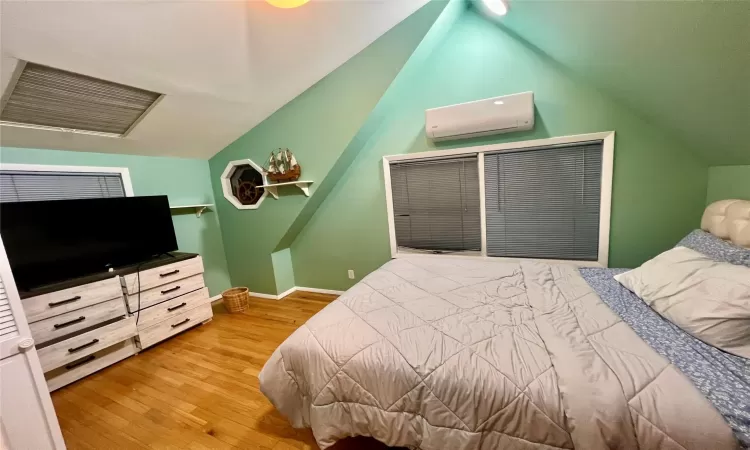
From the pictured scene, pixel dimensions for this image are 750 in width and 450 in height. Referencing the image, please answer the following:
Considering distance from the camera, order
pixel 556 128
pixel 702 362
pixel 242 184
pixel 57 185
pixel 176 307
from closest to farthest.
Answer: pixel 702 362
pixel 556 128
pixel 57 185
pixel 176 307
pixel 242 184

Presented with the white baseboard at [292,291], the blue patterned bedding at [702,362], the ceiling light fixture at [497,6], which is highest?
the ceiling light fixture at [497,6]

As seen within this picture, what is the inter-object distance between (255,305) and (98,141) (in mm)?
2183

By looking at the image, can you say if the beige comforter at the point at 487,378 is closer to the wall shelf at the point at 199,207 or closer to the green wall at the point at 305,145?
the green wall at the point at 305,145

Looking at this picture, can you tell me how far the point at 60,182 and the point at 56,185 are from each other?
0.12 ft

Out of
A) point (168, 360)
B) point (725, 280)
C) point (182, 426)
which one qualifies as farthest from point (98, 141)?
point (725, 280)

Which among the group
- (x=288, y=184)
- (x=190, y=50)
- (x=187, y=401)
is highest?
(x=190, y=50)

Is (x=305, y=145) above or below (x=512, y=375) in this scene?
above

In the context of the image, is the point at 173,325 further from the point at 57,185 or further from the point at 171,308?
the point at 57,185

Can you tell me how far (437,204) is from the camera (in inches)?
113

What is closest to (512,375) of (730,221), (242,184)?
(730,221)

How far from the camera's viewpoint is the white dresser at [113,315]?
2.01 m

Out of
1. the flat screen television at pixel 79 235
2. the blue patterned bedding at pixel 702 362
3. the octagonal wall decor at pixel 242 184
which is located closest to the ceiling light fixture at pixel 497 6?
the blue patterned bedding at pixel 702 362

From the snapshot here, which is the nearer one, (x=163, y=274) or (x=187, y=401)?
(x=187, y=401)

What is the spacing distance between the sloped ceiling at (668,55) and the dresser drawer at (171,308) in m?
3.72
